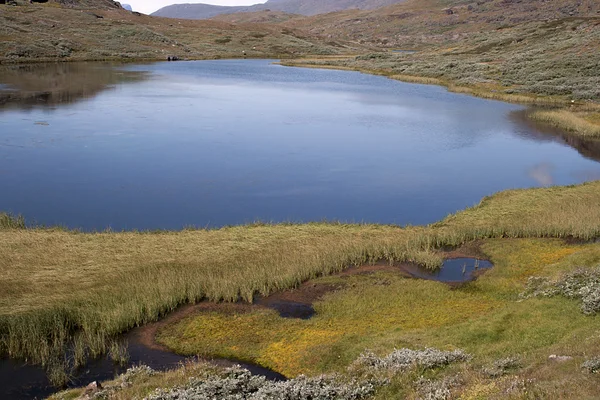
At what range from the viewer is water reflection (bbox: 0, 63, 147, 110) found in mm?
61934

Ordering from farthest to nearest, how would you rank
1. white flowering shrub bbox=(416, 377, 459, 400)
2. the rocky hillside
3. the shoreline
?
the rocky hillside → the shoreline → white flowering shrub bbox=(416, 377, 459, 400)

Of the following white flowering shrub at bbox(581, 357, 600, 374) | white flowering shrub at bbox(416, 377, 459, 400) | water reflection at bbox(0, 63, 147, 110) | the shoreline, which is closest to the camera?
white flowering shrub at bbox(581, 357, 600, 374)

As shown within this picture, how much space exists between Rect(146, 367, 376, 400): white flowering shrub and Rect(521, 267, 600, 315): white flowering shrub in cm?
846

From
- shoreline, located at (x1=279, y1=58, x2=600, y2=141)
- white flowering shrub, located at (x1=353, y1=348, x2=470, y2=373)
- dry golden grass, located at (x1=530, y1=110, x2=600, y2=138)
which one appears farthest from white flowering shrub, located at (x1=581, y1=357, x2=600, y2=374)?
dry golden grass, located at (x1=530, y1=110, x2=600, y2=138)

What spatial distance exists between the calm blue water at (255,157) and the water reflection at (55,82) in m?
0.58

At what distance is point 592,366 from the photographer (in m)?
A: 11.4

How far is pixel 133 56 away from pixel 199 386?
393 feet

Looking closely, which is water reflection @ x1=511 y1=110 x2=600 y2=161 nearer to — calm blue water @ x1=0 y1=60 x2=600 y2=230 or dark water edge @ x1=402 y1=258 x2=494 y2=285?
calm blue water @ x1=0 y1=60 x2=600 y2=230

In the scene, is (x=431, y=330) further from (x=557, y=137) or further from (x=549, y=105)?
(x=549, y=105)

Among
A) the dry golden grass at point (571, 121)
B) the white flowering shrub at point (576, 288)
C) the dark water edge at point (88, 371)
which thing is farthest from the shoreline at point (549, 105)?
the dark water edge at point (88, 371)

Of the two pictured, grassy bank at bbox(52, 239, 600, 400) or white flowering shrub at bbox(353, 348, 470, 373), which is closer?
grassy bank at bbox(52, 239, 600, 400)

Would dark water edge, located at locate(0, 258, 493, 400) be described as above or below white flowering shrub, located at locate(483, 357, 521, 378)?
below

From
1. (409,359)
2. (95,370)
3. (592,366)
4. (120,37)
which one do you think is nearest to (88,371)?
(95,370)

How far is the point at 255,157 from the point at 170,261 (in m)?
19.7
